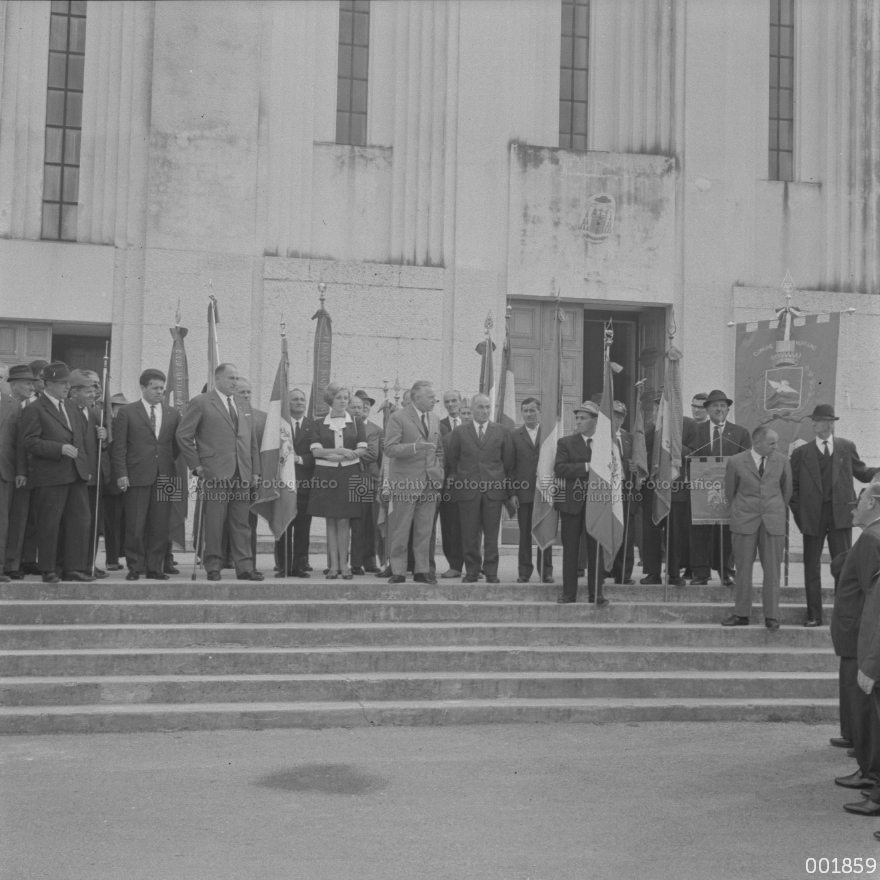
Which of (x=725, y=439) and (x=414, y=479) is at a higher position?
(x=725, y=439)

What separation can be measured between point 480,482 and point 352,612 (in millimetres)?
2234

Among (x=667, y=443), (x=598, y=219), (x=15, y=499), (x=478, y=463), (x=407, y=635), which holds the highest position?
(x=598, y=219)

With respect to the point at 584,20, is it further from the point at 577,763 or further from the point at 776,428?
the point at 577,763

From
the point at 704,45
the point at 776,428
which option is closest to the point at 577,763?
the point at 776,428

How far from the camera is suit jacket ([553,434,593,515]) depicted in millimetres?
11273

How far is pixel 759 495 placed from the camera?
11109 millimetres

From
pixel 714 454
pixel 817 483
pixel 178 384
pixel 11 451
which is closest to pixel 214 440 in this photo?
pixel 11 451

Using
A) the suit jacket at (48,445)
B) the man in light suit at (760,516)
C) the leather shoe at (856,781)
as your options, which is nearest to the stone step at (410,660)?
the man in light suit at (760,516)

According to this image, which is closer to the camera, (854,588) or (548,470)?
(854,588)

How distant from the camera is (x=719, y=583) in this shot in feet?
40.1

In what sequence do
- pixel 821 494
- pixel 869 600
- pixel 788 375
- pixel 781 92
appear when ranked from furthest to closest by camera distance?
pixel 781 92 → pixel 788 375 → pixel 821 494 → pixel 869 600

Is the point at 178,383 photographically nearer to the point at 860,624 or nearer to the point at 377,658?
the point at 377,658

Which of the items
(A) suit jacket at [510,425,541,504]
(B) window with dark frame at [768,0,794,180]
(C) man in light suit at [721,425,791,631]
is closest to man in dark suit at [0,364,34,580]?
(A) suit jacket at [510,425,541,504]

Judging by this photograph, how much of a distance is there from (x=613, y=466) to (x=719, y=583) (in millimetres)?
1940
